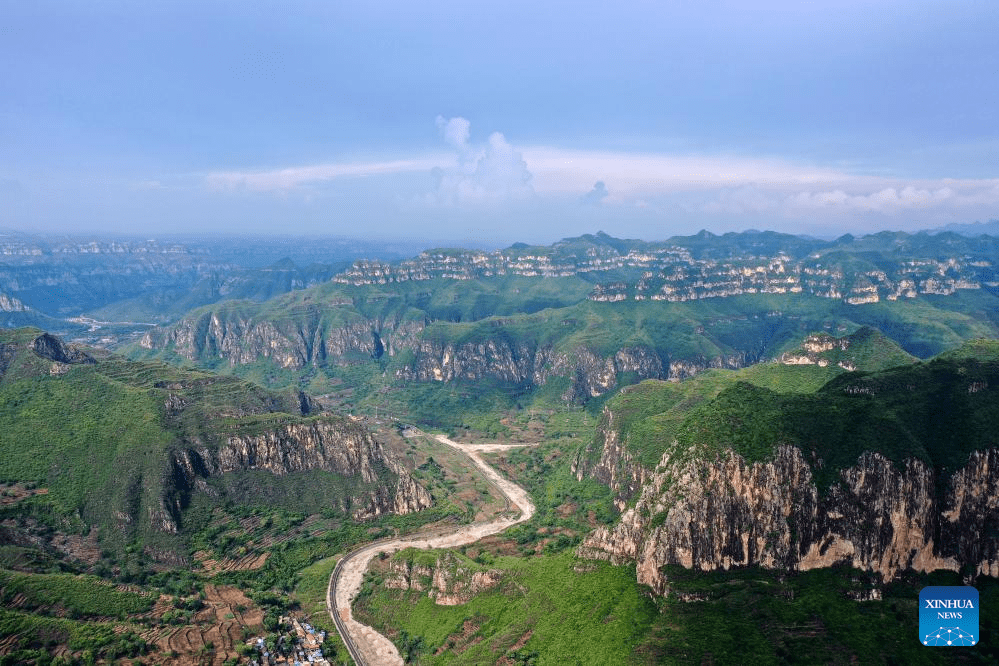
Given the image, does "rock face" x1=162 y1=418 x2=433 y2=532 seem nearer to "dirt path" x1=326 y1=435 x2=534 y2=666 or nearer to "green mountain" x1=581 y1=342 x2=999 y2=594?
"dirt path" x1=326 y1=435 x2=534 y2=666

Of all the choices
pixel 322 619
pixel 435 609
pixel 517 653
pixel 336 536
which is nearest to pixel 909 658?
pixel 517 653

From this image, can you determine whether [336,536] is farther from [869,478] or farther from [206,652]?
[869,478]

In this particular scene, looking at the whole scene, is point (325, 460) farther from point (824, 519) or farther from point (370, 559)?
point (824, 519)

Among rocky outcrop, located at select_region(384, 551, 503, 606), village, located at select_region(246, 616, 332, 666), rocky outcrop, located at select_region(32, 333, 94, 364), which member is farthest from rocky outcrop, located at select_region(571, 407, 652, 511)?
rocky outcrop, located at select_region(32, 333, 94, 364)

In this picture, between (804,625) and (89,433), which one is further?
(89,433)

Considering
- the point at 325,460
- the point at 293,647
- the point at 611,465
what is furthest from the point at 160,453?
the point at 611,465

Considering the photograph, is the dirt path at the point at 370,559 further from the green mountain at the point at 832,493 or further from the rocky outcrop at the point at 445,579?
the green mountain at the point at 832,493
